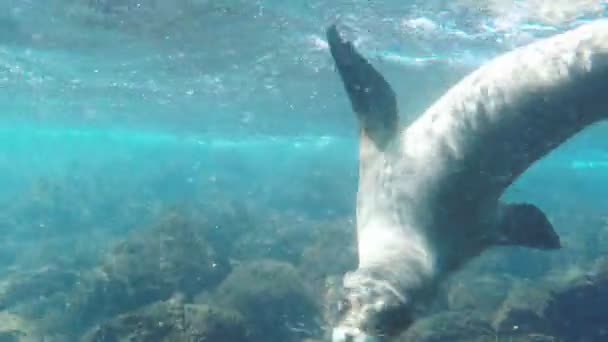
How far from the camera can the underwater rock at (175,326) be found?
8234mm

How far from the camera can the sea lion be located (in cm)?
403

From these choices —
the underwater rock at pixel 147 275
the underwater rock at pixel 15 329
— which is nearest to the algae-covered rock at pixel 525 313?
the underwater rock at pixel 147 275

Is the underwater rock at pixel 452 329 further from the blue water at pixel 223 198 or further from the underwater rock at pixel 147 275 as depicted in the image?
the underwater rock at pixel 147 275

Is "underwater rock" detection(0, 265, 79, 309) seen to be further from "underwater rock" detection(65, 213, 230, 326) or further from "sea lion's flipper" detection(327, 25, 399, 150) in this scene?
"sea lion's flipper" detection(327, 25, 399, 150)

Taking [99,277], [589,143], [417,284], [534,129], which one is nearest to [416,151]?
[534,129]

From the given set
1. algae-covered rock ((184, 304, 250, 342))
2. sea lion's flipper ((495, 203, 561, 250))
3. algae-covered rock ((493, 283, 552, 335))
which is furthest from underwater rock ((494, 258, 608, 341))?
sea lion's flipper ((495, 203, 561, 250))

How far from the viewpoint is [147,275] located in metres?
13.2

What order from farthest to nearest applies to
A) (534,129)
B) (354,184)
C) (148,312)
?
(354,184), (148,312), (534,129)

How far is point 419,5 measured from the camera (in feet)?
41.5

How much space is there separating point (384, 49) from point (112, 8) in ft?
28.7

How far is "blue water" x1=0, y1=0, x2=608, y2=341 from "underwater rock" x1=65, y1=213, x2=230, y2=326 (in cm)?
4

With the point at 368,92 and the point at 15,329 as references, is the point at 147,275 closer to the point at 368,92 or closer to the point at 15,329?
the point at 15,329

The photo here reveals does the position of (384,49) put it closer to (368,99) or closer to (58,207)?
(368,99)

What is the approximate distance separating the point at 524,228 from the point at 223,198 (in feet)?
93.4
